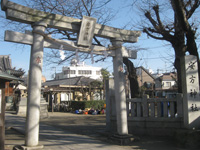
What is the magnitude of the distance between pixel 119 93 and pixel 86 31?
2813 millimetres

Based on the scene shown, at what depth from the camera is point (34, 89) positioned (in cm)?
652

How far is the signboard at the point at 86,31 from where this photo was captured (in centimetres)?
752

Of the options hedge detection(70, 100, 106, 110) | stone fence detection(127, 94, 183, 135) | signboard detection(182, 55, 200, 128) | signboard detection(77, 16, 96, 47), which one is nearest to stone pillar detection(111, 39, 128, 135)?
signboard detection(77, 16, 96, 47)

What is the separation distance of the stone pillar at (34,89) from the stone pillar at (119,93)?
3144 millimetres

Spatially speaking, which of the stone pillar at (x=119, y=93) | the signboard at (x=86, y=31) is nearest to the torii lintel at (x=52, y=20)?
Result: the signboard at (x=86, y=31)

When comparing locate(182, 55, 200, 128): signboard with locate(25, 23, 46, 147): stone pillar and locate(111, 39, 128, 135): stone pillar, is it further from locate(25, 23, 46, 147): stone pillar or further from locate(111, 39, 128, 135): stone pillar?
locate(25, 23, 46, 147): stone pillar

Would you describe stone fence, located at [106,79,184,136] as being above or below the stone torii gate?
below

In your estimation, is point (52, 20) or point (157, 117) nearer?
point (52, 20)

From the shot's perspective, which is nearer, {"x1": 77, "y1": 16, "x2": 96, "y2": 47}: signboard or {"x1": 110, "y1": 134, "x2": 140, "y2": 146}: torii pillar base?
{"x1": 77, "y1": 16, "x2": 96, "y2": 47}: signboard

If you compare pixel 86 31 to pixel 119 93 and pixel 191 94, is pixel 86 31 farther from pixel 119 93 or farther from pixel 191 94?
pixel 191 94

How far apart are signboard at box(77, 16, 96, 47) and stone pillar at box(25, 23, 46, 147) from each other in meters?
1.39

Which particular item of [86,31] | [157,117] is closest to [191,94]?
[157,117]

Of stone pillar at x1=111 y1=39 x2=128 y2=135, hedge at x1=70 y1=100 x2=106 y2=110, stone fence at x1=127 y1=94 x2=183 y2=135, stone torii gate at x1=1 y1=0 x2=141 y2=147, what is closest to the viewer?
stone torii gate at x1=1 y1=0 x2=141 y2=147

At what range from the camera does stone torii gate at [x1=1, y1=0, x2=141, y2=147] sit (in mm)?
6375
